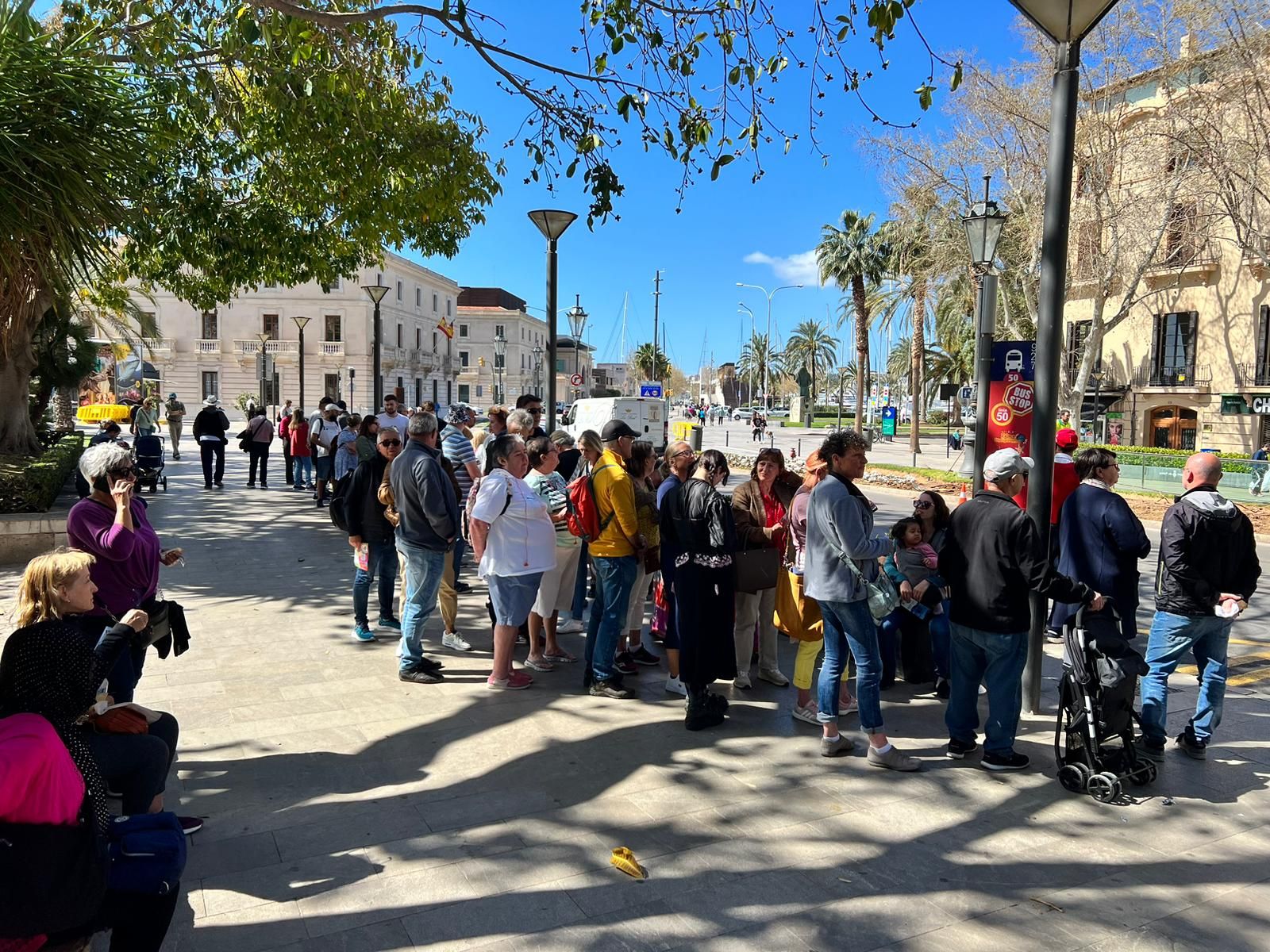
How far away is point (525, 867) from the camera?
368 cm

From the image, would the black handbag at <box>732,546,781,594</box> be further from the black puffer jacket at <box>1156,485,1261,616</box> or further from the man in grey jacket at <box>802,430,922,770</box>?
the black puffer jacket at <box>1156,485,1261,616</box>

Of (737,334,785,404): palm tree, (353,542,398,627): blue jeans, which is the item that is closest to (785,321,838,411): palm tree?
(737,334,785,404): palm tree

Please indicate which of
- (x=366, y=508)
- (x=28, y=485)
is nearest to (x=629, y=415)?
(x=28, y=485)

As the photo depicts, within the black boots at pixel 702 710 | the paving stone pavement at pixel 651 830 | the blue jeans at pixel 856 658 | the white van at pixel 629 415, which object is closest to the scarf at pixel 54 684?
the paving stone pavement at pixel 651 830

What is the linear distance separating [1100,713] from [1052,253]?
2.69m

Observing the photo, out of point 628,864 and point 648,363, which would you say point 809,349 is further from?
point 628,864

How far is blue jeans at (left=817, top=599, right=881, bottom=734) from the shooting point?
4695mm

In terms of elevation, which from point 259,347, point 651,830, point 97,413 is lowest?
point 651,830

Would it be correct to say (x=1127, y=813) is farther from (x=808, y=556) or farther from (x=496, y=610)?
(x=496, y=610)

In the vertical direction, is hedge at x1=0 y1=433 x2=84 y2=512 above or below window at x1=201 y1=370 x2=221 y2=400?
below

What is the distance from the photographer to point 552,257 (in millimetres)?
11734

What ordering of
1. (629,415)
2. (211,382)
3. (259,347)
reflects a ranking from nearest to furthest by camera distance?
(629,415)
(259,347)
(211,382)

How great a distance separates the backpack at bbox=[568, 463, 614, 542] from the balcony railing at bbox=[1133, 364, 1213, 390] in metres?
35.2

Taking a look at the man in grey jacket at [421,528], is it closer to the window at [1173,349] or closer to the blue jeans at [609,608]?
the blue jeans at [609,608]
